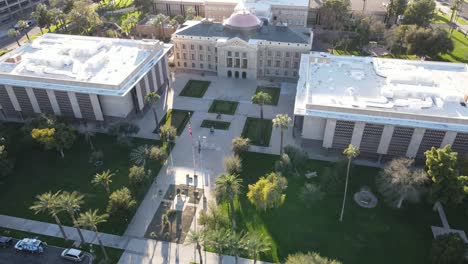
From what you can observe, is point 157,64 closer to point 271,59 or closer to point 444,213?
point 271,59

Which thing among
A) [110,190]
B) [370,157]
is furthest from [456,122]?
[110,190]

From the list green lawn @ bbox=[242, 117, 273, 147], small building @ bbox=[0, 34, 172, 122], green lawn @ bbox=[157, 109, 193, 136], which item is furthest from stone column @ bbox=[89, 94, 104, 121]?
green lawn @ bbox=[242, 117, 273, 147]

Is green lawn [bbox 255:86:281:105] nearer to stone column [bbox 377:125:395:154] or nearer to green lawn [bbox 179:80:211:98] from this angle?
green lawn [bbox 179:80:211:98]

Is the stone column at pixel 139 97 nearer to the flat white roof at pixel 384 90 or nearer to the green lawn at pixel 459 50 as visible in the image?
the flat white roof at pixel 384 90

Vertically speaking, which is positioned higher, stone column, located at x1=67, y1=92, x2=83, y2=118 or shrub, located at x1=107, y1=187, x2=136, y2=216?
stone column, located at x1=67, y1=92, x2=83, y2=118

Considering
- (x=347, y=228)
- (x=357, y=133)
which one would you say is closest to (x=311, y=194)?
(x=347, y=228)

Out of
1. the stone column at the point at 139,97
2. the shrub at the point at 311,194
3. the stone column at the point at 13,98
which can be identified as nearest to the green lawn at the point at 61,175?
the stone column at the point at 13,98
